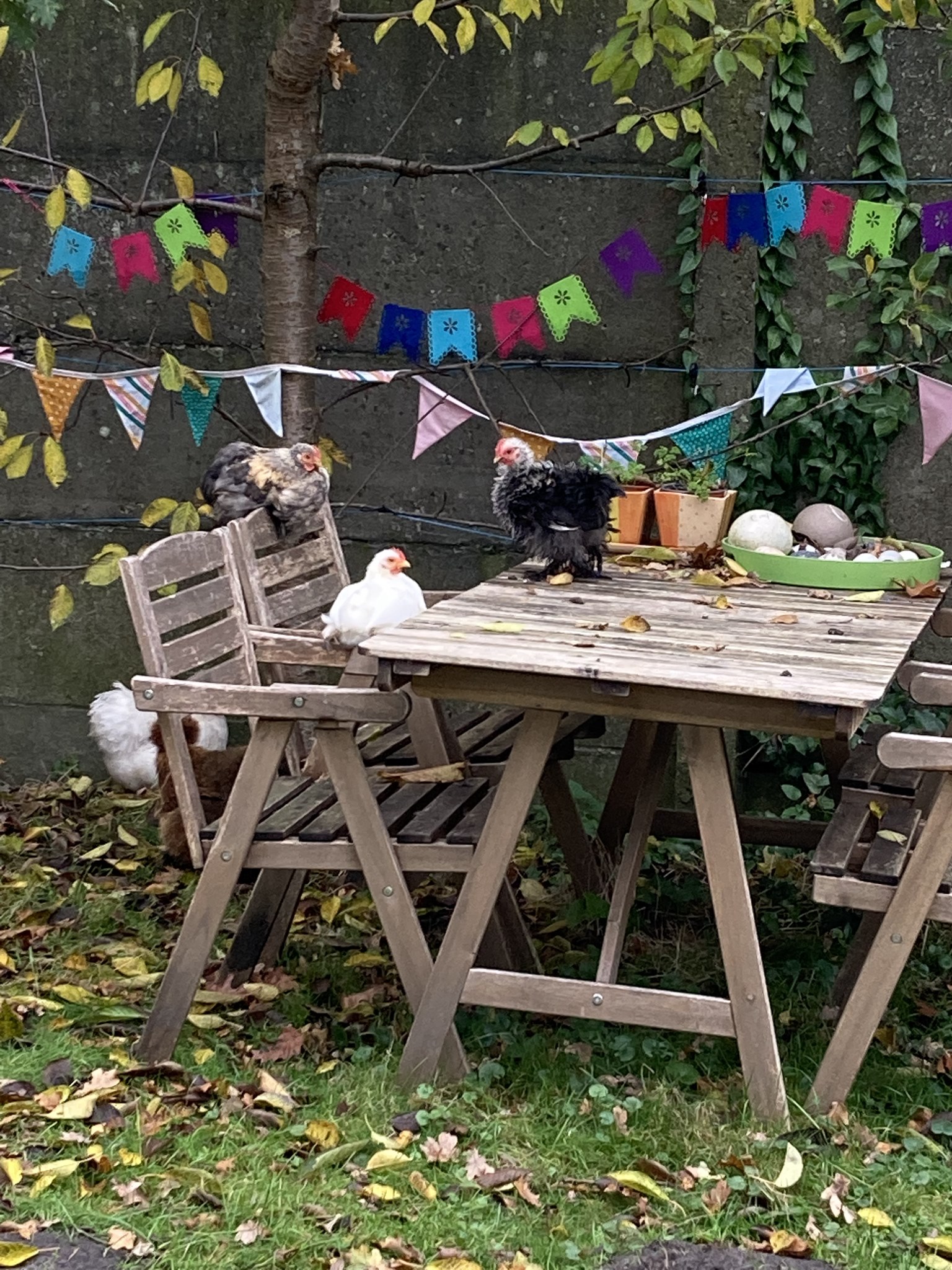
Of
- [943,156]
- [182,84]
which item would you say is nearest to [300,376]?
[182,84]

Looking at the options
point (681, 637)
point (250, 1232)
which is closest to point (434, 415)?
point (681, 637)

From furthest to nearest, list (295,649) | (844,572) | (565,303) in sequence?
(565,303) < (844,572) < (295,649)

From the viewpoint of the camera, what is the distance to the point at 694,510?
12.5 ft

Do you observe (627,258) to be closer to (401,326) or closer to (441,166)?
(441,166)

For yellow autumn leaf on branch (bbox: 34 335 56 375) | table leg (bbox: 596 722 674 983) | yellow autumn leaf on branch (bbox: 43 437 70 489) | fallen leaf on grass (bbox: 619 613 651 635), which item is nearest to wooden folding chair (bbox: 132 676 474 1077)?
table leg (bbox: 596 722 674 983)

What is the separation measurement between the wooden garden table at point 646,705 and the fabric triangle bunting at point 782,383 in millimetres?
1138

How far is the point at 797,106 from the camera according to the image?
13.8 ft

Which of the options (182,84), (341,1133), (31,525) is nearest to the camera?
(341,1133)

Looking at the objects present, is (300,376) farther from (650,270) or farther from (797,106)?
(797,106)

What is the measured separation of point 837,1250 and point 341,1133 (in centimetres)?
95

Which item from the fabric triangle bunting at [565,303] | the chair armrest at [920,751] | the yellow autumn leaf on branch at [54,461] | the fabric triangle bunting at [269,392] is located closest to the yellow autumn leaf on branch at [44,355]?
the yellow autumn leaf on branch at [54,461]

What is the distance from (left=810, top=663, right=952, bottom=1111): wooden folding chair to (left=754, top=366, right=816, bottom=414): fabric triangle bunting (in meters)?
1.32

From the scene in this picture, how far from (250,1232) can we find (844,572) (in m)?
2.07

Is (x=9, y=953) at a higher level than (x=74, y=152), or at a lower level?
lower
